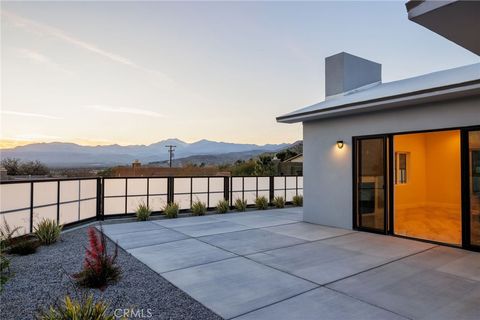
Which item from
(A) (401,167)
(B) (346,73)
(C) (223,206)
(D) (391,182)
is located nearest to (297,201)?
(C) (223,206)

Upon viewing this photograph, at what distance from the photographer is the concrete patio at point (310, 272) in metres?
3.25

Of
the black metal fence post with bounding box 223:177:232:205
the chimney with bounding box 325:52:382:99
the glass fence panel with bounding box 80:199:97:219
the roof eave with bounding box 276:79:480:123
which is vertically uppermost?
the chimney with bounding box 325:52:382:99

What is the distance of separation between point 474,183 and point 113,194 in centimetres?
908

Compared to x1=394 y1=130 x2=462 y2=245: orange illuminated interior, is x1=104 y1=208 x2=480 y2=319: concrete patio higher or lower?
lower

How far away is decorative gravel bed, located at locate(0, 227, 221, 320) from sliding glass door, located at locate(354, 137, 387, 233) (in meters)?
5.21

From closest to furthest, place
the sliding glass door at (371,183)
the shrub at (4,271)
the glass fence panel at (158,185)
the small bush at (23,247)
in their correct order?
1. the shrub at (4,271)
2. the small bush at (23,247)
3. the sliding glass door at (371,183)
4. the glass fence panel at (158,185)

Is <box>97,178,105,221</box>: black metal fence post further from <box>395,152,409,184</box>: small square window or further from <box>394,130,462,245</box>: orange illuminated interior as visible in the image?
<box>395,152,409,184</box>: small square window

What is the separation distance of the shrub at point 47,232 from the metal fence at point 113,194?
1.37ft

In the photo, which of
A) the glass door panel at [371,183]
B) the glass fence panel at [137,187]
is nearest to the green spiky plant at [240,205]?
the glass fence panel at [137,187]

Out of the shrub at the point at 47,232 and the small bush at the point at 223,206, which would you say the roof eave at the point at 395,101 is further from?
the shrub at the point at 47,232

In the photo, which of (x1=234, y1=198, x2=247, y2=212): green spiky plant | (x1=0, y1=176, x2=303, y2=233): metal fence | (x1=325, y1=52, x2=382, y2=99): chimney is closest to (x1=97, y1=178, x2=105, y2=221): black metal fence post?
(x1=0, y1=176, x2=303, y2=233): metal fence

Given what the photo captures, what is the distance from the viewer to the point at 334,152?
806 centimetres

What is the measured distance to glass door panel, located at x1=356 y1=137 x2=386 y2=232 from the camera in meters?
7.02

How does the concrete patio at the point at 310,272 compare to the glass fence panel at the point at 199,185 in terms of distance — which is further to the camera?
the glass fence panel at the point at 199,185
